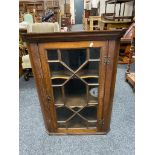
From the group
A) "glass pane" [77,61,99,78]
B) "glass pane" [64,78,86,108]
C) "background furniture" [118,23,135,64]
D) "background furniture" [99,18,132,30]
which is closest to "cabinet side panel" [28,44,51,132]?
"glass pane" [64,78,86,108]

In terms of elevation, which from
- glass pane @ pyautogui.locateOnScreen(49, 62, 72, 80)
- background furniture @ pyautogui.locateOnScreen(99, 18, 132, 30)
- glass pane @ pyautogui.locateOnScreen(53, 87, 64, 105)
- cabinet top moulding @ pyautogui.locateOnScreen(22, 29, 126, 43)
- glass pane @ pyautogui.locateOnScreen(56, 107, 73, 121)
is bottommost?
glass pane @ pyautogui.locateOnScreen(56, 107, 73, 121)

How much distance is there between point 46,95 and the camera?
1302mm

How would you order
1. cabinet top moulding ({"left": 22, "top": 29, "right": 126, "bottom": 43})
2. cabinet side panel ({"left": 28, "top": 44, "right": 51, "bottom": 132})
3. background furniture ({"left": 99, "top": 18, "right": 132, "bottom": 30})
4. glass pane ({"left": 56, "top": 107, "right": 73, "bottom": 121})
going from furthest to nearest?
background furniture ({"left": 99, "top": 18, "right": 132, "bottom": 30}) → glass pane ({"left": 56, "top": 107, "right": 73, "bottom": 121}) → cabinet side panel ({"left": 28, "top": 44, "right": 51, "bottom": 132}) → cabinet top moulding ({"left": 22, "top": 29, "right": 126, "bottom": 43})

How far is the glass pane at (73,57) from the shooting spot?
1.14m

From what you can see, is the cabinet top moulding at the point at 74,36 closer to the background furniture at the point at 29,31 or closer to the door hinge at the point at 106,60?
the door hinge at the point at 106,60

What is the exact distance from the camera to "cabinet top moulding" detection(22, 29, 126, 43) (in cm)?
103

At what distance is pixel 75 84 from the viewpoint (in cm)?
131

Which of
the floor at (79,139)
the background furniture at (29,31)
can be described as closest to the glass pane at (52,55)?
the floor at (79,139)

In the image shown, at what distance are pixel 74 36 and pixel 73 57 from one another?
156mm

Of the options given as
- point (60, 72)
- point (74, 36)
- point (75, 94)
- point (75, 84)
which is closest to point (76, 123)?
point (75, 94)

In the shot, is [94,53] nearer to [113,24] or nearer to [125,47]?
[125,47]

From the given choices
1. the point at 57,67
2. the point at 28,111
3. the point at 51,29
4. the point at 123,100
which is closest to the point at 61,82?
the point at 57,67

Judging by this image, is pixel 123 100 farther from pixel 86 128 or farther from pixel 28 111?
pixel 28 111

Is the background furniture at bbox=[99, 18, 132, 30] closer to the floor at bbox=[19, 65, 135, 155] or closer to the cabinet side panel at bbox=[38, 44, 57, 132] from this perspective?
the floor at bbox=[19, 65, 135, 155]
